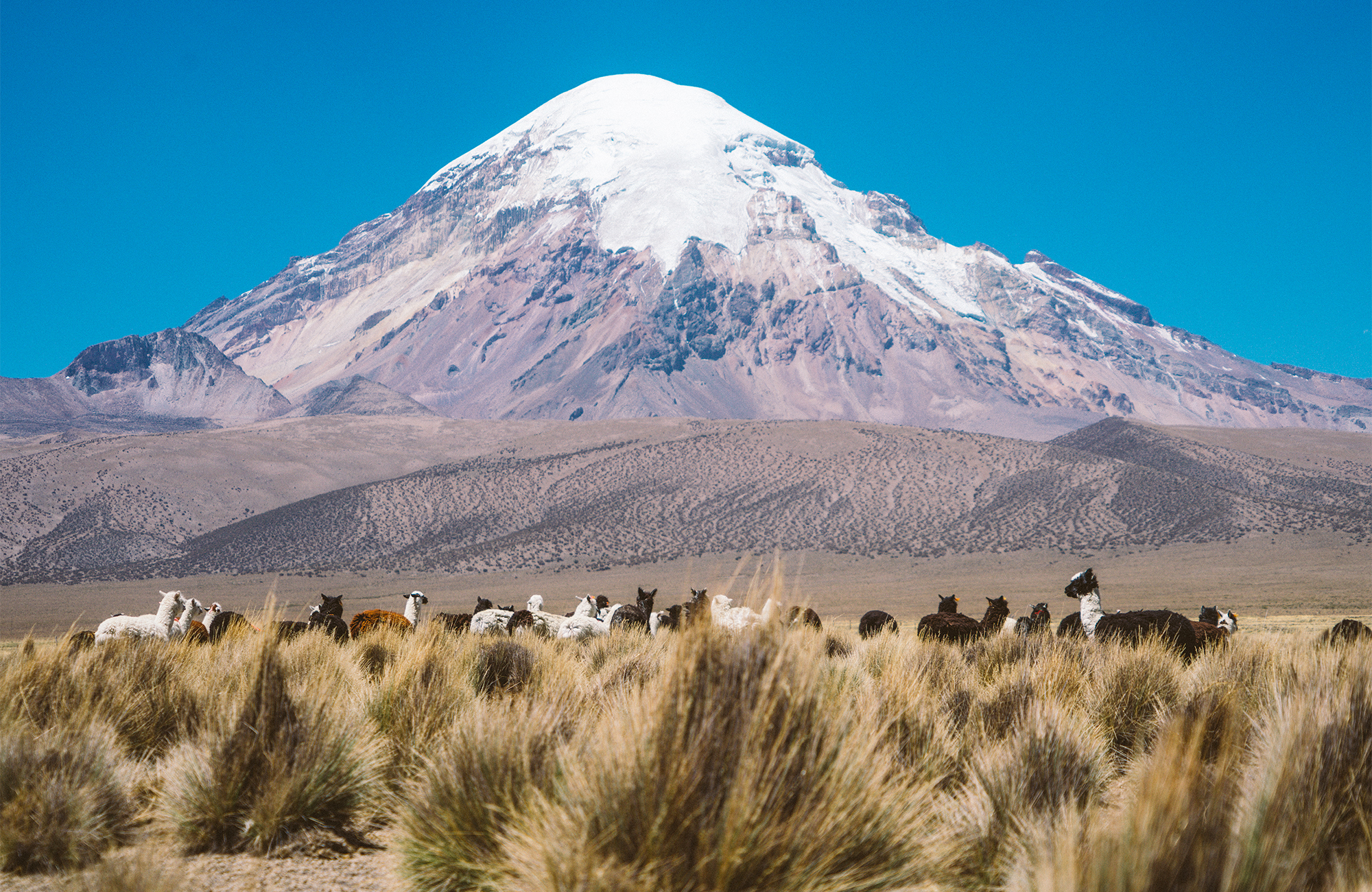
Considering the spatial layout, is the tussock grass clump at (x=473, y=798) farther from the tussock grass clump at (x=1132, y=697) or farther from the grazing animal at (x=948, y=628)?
the grazing animal at (x=948, y=628)

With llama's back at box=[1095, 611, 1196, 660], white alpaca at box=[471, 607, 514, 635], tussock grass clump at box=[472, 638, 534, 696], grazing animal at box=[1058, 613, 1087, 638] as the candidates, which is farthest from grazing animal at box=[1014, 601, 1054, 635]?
white alpaca at box=[471, 607, 514, 635]

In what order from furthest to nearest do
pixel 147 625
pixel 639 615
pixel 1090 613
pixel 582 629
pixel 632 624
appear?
pixel 639 615
pixel 632 624
pixel 582 629
pixel 1090 613
pixel 147 625

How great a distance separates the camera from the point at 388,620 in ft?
50.8

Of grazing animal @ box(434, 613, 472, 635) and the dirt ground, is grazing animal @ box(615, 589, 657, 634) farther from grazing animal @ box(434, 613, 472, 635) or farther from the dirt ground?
the dirt ground

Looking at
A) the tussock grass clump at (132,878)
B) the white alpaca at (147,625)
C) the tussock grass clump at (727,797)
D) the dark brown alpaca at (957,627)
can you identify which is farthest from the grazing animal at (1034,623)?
the white alpaca at (147,625)

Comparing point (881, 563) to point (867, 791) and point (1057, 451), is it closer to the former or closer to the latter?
point (1057, 451)

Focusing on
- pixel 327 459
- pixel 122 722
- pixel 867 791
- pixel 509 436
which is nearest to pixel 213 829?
pixel 122 722

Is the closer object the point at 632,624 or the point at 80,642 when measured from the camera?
the point at 80,642

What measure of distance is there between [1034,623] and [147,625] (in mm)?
13600

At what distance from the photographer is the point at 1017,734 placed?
18.4 ft

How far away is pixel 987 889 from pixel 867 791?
98cm

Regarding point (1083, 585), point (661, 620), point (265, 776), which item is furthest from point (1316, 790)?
point (661, 620)

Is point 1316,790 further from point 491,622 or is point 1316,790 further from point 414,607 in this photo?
point 491,622

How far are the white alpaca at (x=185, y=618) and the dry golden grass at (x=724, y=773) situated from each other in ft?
15.8
